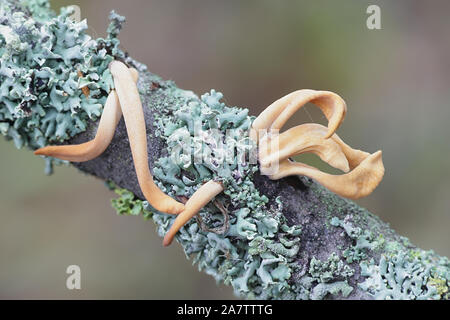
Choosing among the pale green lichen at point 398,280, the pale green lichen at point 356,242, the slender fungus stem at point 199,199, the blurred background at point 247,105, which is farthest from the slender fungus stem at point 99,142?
the blurred background at point 247,105

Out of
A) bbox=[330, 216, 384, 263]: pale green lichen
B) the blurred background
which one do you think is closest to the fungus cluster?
bbox=[330, 216, 384, 263]: pale green lichen

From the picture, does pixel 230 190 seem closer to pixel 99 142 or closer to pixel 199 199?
pixel 199 199

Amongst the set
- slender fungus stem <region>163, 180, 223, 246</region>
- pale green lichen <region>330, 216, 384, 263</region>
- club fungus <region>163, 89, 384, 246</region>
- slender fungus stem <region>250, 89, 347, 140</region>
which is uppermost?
slender fungus stem <region>250, 89, 347, 140</region>

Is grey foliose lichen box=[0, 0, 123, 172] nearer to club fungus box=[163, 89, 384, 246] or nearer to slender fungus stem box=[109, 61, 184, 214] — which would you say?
slender fungus stem box=[109, 61, 184, 214]

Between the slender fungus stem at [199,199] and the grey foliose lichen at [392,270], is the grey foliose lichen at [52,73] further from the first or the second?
the grey foliose lichen at [392,270]

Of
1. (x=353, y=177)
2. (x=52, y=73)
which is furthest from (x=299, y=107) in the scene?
(x=52, y=73)

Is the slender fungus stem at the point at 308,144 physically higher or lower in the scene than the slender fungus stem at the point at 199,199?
higher
